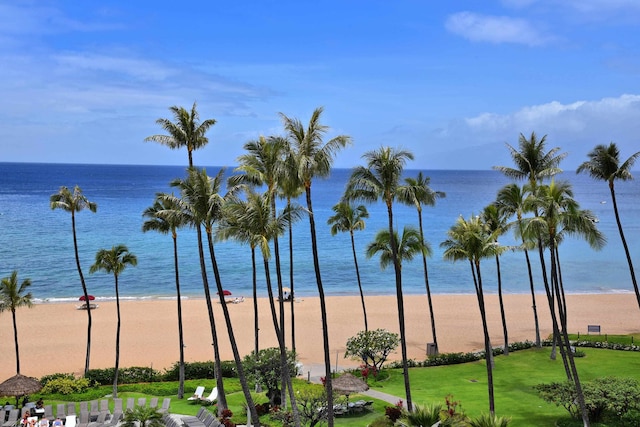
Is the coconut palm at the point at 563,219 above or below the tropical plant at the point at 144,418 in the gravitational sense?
above

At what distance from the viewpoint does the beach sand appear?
40.4 m

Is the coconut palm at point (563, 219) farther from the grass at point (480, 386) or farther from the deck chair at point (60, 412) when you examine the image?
the deck chair at point (60, 412)

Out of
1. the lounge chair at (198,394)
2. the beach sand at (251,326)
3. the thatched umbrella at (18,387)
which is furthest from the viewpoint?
the beach sand at (251,326)

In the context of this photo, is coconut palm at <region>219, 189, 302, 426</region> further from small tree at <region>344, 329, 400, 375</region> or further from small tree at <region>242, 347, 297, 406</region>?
small tree at <region>344, 329, 400, 375</region>

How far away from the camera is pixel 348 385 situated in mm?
25984

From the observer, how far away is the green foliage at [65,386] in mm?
30312

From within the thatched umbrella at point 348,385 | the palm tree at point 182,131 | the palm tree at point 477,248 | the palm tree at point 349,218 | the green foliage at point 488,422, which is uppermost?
the palm tree at point 182,131

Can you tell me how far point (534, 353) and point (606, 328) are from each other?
1450cm

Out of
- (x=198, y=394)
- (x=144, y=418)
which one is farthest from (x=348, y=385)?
(x=144, y=418)

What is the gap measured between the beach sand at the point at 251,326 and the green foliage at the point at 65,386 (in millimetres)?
5713

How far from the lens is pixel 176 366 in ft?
114

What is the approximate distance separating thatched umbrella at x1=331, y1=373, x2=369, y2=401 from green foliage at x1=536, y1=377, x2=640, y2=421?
7562mm

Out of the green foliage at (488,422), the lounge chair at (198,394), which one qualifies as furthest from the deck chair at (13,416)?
the green foliage at (488,422)

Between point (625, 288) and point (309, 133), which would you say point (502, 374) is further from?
point (625, 288)
